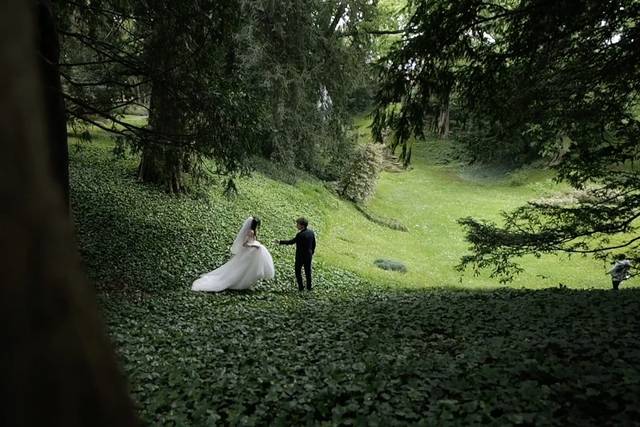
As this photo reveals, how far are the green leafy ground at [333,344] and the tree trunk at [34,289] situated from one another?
316cm

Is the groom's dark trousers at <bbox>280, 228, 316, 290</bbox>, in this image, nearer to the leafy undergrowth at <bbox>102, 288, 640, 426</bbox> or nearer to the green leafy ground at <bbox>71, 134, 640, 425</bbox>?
the green leafy ground at <bbox>71, 134, 640, 425</bbox>

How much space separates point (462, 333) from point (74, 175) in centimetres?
1442

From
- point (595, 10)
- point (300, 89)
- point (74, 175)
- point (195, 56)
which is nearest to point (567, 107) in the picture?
point (595, 10)

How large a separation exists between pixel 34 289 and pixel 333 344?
5.94 m

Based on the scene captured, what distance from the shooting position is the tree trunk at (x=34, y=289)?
3.41ft

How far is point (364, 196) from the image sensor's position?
2823 centimetres

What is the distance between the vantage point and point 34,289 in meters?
1.08

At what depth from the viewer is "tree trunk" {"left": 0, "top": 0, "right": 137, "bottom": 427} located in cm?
104

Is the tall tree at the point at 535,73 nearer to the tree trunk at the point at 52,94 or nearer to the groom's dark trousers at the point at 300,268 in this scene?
the groom's dark trousers at the point at 300,268

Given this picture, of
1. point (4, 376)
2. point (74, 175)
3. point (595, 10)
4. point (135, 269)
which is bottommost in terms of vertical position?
point (135, 269)

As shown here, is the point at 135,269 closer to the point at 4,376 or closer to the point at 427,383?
the point at 427,383

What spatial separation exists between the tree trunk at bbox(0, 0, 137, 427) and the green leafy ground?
10.4 ft

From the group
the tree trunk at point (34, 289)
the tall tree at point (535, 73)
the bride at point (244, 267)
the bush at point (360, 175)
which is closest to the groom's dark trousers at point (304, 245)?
the bride at point (244, 267)

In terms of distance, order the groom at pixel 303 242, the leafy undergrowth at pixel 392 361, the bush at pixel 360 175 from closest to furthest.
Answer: the leafy undergrowth at pixel 392 361, the groom at pixel 303 242, the bush at pixel 360 175
